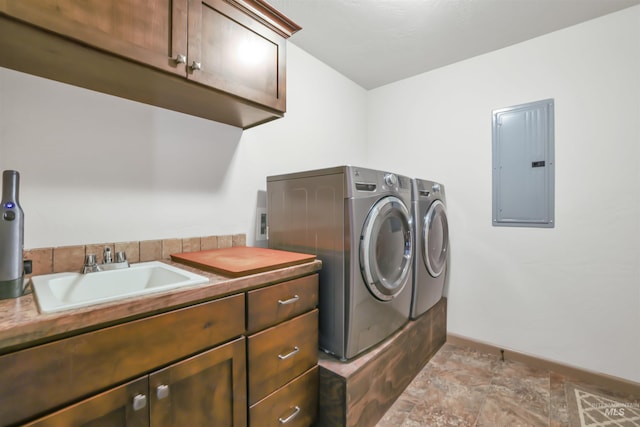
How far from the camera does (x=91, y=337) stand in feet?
2.43

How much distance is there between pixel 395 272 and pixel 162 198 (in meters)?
1.40

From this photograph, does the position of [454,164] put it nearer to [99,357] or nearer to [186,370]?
[186,370]

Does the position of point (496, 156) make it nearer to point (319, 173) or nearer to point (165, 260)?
point (319, 173)

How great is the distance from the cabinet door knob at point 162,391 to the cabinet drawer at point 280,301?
1.03 ft

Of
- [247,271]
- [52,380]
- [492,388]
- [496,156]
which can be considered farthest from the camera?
[496,156]

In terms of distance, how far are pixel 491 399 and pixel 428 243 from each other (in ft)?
3.40

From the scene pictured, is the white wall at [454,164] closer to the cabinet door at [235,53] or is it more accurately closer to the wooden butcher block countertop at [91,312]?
the cabinet door at [235,53]

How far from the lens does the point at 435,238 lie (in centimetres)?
223

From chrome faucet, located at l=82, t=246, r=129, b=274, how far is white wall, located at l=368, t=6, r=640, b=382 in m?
2.43

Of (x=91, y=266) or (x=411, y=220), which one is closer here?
(x=91, y=266)

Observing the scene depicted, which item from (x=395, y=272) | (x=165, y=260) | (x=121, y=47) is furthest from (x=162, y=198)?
(x=395, y=272)

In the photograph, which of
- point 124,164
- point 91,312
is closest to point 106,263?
point 124,164

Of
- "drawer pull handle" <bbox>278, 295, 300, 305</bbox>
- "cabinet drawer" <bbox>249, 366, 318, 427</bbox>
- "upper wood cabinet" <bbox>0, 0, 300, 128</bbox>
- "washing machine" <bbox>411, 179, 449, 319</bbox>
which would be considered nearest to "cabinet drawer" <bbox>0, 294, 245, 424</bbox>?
"drawer pull handle" <bbox>278, 295, 300, 305</bbox>

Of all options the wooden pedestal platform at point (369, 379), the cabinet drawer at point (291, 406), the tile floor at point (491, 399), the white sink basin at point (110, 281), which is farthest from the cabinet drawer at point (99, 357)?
the tile floor at point (491, 399)
